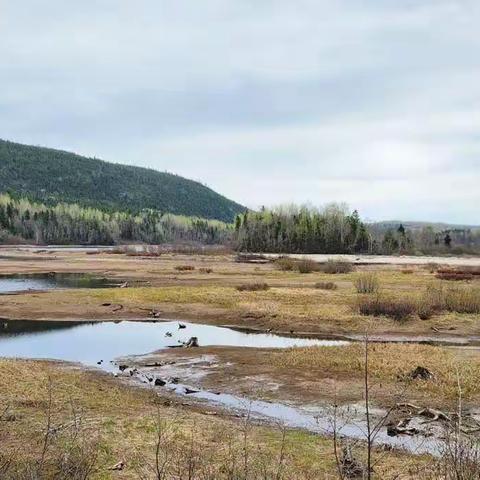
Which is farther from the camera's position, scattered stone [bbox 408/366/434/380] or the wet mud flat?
the wet mud flat

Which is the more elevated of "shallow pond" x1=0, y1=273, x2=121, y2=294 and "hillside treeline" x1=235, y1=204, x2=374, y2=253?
"hillside treeline" x1=235, y1=204, x2=374, y2=253

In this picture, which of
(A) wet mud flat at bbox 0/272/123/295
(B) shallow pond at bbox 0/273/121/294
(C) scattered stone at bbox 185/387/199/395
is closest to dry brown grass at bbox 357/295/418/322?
(C) scattered stone at bbox 185/387/199/395

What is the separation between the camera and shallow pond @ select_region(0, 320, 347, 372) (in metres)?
27.7

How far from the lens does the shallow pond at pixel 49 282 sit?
55031 mm

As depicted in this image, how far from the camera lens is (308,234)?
148 meters

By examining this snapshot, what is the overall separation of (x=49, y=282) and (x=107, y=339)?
32.1 metres

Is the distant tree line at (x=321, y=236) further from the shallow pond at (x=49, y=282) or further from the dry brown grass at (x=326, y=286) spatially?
the dry brown grass at (x=326, y=286)

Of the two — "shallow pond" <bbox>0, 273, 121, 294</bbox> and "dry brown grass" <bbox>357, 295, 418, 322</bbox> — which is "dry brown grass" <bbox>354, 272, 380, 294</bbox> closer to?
"dry brown grass" <bbox>357, 295, 418, 322</bbox>

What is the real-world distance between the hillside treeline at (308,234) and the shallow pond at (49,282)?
8404cm

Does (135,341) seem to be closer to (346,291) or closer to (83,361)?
(83,361)

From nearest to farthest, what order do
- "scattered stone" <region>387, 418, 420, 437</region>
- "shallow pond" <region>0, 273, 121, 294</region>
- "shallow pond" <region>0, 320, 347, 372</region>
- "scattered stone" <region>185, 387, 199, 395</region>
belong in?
"scattered stone" <region>387, 418, 420, 437</region> → "scattered stone" <region>185, 387, 199, 395</region> → "shallow pond" <region>0, 320, 347, 372</region> → "shallow pond" <region>0, 273, 121, 294</region>

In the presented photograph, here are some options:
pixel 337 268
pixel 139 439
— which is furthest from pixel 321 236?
pixel 139 439

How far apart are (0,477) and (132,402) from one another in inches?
474

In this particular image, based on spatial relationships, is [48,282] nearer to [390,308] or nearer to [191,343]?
[191,343]
